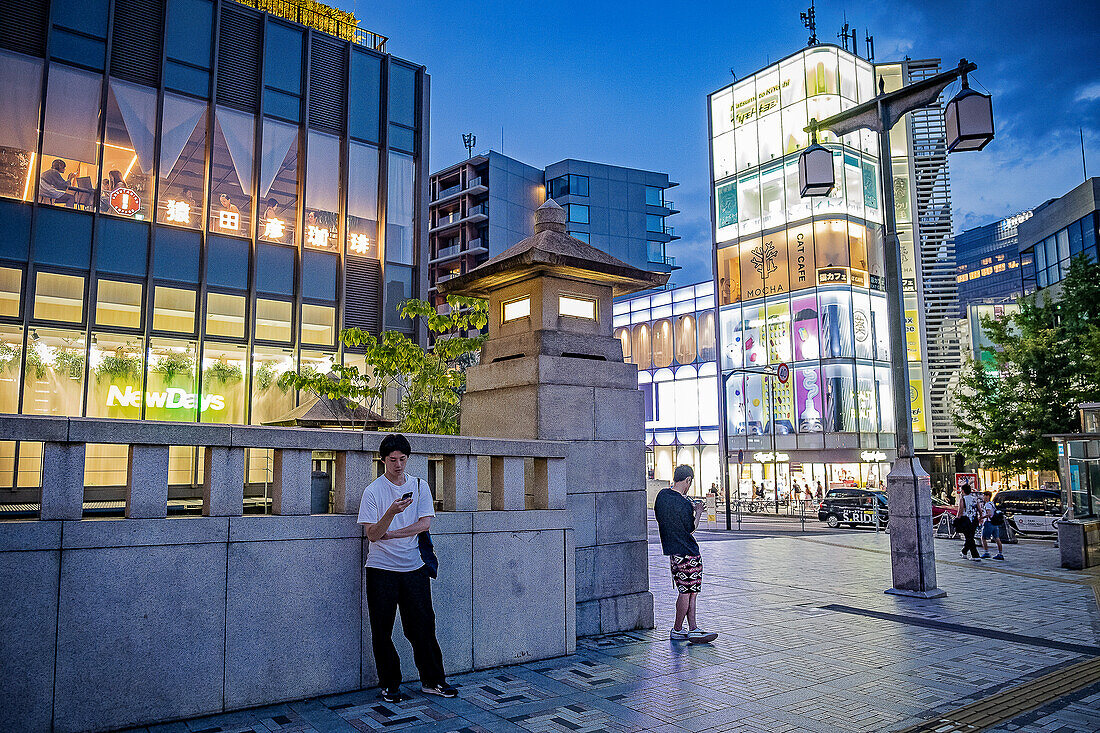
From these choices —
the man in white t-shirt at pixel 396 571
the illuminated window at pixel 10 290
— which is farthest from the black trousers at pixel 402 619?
the illuminated window at pixel 10 290

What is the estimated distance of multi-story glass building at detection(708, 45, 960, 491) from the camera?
4672 cm

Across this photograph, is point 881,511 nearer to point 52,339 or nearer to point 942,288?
point 52,339

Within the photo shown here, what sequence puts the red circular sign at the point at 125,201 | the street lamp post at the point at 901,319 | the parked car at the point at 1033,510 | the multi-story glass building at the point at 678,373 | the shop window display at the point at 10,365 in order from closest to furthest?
the street lamp post at the point at 901,319
the shop window display at the point at 10,365
the red circular sign at the point at 125,201
the parked car at the point at 1033,510
the multi-story glass building at the point at 678,373

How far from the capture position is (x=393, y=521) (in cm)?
616

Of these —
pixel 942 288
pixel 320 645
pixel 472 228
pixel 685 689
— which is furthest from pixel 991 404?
pixel 942 288

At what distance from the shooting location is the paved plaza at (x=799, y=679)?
5.70m

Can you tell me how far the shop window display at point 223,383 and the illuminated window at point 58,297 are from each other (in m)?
3.51

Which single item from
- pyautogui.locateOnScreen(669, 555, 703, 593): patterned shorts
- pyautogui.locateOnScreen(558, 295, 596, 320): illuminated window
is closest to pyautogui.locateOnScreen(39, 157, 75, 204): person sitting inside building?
pyautogui.locateOnScreen(558, 295, 596, 320): illuminated window

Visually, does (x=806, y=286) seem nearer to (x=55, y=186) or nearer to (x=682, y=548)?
(x=55, y=186)

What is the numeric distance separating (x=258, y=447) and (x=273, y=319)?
19918 millimetres

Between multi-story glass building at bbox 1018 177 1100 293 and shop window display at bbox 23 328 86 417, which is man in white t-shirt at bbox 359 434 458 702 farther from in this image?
multi-story glass building at bbox 1018 177 1100 293

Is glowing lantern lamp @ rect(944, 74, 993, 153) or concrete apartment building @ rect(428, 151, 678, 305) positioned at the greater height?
concrete apartment building @ rect(428, 151, 678, 305)

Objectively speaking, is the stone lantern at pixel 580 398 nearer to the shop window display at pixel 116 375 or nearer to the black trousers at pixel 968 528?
the black trousers at pixel 968 528

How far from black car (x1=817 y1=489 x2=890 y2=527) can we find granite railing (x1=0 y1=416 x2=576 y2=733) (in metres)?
26.4
